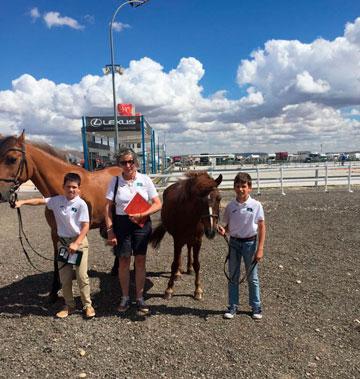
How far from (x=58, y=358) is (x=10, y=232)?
6.92 meters

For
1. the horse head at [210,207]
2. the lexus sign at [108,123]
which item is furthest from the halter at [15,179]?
the lexus sign at [108,123]

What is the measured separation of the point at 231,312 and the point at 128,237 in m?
1.52

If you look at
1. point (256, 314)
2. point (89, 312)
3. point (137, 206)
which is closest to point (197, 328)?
point (256, 314)

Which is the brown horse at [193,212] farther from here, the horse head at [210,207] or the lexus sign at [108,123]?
the lexus sign at [108,123]

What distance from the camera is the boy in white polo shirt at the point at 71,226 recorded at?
4016mm

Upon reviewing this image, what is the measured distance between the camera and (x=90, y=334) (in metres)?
3.75

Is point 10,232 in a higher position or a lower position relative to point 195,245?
lower

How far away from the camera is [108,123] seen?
2211cm

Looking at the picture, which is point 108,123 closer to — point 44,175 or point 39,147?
point 39,147

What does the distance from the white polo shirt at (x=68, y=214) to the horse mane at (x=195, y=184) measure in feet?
4.20

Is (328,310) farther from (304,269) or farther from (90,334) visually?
(90,334)

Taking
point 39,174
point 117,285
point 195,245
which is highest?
point 39,174

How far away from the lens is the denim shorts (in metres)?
4.15

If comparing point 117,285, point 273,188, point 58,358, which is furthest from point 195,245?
point 273,188
